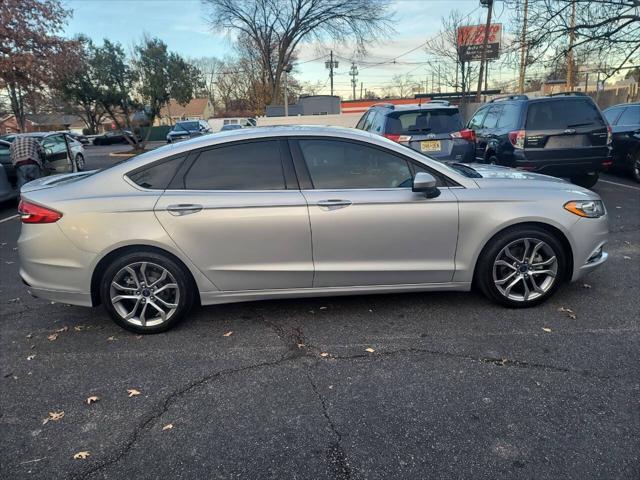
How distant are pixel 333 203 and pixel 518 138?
5368 mm

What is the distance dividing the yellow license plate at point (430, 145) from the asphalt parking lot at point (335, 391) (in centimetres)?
358

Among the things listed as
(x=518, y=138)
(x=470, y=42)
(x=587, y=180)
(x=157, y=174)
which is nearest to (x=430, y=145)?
(x=518, y=138)

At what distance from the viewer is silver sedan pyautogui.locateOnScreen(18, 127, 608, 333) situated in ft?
11.6

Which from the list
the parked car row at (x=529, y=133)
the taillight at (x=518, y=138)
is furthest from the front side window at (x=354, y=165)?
the taillight at (x=518, y=138)

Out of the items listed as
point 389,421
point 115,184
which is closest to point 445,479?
point 389,421

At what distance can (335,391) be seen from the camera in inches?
113

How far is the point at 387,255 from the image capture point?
3.69 m

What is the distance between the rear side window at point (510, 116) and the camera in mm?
7897

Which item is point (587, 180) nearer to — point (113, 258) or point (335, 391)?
point (335, 391)

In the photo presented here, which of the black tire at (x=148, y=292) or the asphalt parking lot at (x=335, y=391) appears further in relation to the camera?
the black tire at (x=148, y=292)

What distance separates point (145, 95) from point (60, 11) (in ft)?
54.1

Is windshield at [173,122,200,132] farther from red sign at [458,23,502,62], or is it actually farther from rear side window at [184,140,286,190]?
rear side window at [184,140,286,190]

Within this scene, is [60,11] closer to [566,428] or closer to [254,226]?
[254,226]

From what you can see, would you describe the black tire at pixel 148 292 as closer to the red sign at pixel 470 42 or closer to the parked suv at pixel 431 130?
the parked suv at pixel 431 130
